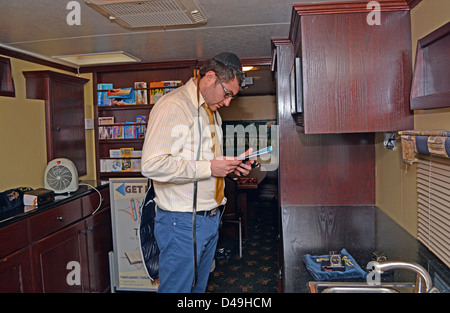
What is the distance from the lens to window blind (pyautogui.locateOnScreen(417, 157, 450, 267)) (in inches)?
58.7

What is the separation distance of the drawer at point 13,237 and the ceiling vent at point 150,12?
145cm

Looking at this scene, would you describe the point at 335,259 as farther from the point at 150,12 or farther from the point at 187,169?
the point at 150,12

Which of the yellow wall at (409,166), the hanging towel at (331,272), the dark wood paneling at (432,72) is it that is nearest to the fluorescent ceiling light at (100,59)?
the yellow wall at (409,166)

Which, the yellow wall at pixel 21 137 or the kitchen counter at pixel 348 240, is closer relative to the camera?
the kitchen counter at pixel 348 240

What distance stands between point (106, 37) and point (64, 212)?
150 cm

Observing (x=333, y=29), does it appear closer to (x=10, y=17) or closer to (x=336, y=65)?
(x=336, y=65)

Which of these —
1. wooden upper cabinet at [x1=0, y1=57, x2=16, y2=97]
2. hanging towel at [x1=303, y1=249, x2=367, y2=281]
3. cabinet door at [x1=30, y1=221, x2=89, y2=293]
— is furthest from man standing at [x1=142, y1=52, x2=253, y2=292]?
wooden upper cabinet at [x1=0, y1=57, x2=16, y2=97]

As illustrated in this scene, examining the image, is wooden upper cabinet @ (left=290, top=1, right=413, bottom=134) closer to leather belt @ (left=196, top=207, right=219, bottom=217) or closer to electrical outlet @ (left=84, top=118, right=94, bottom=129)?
leather belt @ (left=196, top=207, right=219, bottom=217)

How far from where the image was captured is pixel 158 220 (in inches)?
78.9

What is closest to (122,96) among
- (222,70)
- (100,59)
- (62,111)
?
(100,59)

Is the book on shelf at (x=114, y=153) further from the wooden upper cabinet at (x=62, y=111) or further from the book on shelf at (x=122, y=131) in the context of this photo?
the wooden upper cabinet at (x=62, y=111)

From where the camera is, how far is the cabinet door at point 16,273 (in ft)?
7.00

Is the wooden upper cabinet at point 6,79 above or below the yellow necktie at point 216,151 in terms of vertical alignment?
above

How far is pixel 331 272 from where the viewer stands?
1433mm
